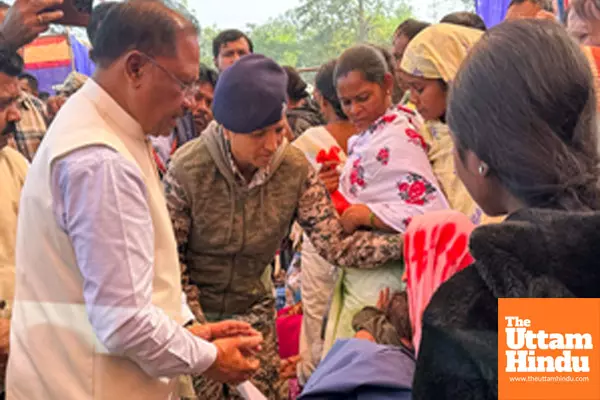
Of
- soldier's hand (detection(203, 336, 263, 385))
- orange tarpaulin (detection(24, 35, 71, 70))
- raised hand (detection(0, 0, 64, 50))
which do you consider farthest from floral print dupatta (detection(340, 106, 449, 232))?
orange tarpaulin (detection(24, 35, 71, 70))

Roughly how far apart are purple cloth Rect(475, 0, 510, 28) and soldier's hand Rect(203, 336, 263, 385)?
6.40ft

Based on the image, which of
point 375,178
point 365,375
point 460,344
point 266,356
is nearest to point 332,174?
point 375,178

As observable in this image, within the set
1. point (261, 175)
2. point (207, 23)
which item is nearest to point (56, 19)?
point (207, 23)

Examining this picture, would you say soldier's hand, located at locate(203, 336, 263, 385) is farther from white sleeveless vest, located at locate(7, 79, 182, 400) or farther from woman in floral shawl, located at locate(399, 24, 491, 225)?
woman in floral shawl, located at locate(399, 24, 491, 225)

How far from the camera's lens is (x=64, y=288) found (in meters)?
1.20

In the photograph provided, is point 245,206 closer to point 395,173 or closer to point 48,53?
point 395,173

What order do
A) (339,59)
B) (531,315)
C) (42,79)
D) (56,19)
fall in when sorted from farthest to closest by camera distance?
(42,79) → (339,59) → (56,19) → (531,315)

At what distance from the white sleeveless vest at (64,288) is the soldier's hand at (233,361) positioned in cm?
13

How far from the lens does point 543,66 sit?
33.7 inches

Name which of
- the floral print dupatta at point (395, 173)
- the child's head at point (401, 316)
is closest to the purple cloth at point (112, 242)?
the child's head at point (401, 316)

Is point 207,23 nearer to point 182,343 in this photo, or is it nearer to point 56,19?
point 56,19

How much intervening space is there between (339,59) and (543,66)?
52.8 inches

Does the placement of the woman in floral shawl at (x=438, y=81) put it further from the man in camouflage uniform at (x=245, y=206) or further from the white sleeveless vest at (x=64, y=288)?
the white sleeveless vest at (x=64, y=288)

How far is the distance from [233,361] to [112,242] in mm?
414
